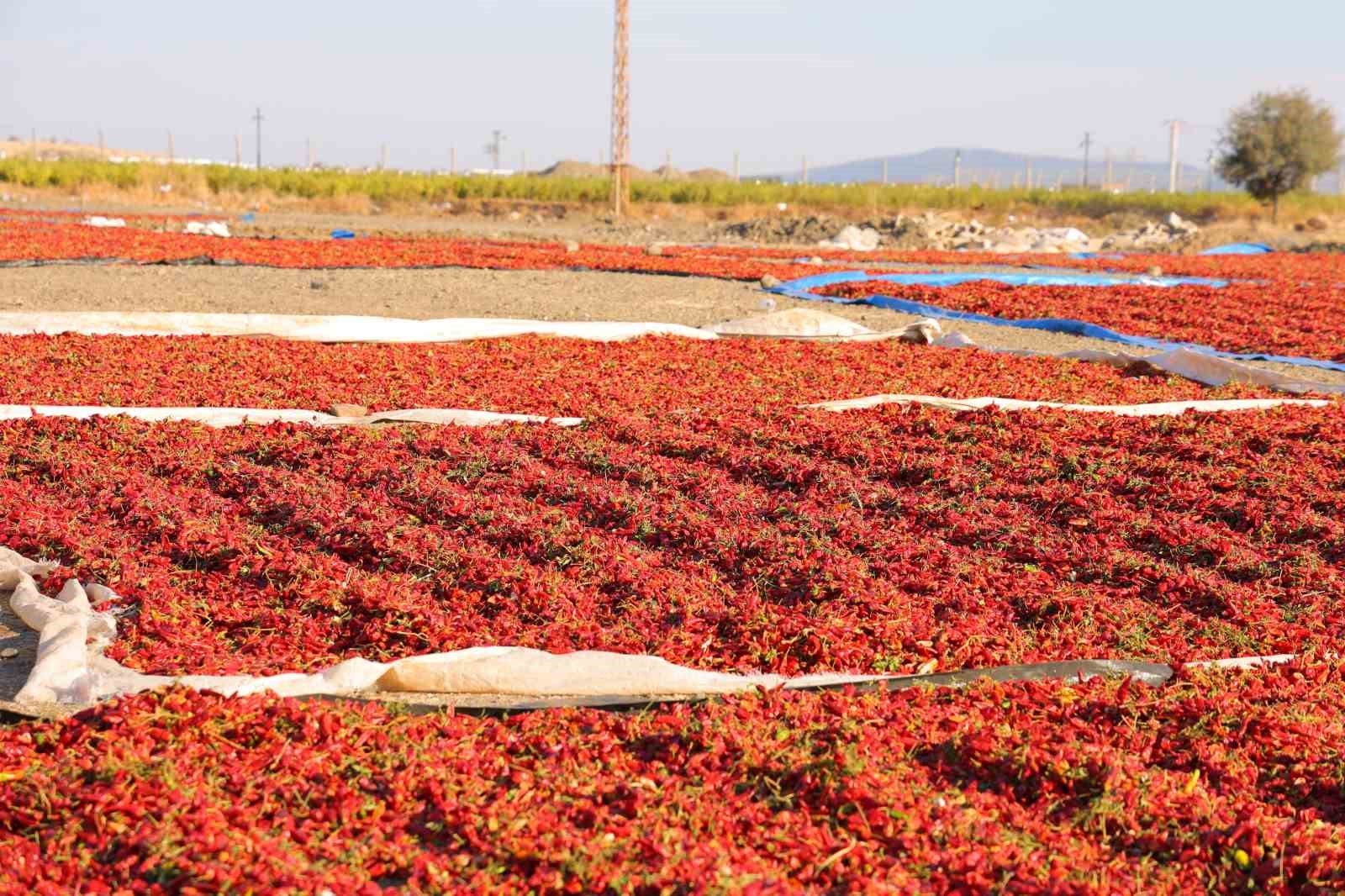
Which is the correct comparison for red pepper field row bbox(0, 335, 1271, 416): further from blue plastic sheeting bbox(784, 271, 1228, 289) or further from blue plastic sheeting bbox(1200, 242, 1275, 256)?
blue plastic sheeting bbox(1200, 242, 1275, 256)

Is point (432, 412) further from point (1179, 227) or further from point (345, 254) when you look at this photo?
point (1179, 227)

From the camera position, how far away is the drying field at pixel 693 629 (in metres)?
2.95

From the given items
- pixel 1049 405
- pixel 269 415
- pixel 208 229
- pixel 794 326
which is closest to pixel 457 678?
pixel 269 415

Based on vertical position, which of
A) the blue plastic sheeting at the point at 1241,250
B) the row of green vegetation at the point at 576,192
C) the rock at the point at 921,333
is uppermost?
the row of green vegetation at the point at 576,192

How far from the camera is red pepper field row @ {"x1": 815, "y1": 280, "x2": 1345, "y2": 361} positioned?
12.4 m

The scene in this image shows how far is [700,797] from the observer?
3170 millimetres

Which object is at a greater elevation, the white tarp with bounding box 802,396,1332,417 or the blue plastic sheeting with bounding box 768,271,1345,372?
the blue plastic sheeting with bounding box 768,271,1345,372

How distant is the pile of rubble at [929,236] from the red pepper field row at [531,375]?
843 inches

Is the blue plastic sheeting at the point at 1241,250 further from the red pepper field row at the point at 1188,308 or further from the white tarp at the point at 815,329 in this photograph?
the white tarp at the point at 815,329

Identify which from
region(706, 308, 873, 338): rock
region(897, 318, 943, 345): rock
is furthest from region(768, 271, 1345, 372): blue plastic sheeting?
region(706, 308, 873, 338): rock

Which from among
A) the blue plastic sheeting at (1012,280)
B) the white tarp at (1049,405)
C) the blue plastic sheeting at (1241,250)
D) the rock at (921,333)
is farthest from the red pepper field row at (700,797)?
the blue plastic sheeting at (1241,250)

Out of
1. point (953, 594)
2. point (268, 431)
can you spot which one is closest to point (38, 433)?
point (268, 431)

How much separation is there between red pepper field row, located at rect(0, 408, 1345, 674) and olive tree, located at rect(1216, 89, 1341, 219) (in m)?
35.9

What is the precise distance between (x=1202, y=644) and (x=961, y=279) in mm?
13928
